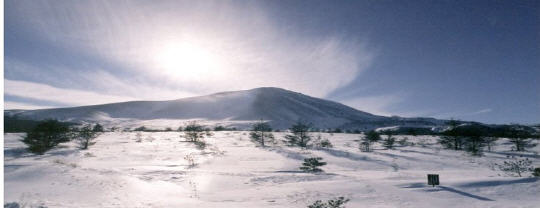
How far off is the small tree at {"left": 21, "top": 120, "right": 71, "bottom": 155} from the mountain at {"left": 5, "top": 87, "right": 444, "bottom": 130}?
9558cm

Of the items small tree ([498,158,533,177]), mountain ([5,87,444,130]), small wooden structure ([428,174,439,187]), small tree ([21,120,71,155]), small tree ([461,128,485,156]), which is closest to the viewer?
small wooden structure ([428,174,439,187])

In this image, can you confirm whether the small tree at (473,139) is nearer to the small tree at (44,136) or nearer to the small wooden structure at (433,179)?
the small wooden structure at (433,179)

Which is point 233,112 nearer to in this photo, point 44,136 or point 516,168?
point 44,136

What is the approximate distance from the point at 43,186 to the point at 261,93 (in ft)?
603

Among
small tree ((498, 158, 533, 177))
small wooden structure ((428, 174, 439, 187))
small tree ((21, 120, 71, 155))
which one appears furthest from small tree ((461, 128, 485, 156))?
small tree ((21, 120, 71, 155))

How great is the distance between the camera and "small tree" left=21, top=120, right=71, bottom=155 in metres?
23.3

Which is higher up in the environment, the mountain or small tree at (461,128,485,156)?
the mountain

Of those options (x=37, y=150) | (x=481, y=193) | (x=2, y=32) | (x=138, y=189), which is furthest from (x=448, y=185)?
(x=37, y=150)

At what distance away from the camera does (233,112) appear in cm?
14975

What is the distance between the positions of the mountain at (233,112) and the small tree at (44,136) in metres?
95.6

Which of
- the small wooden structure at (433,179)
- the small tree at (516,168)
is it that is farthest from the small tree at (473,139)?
the small wooden structure at (433,179)

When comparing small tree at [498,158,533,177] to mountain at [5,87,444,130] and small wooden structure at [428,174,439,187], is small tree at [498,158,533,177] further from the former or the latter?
mountain at [5,87,444,130]

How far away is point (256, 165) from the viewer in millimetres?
20641

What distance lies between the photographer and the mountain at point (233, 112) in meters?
135
